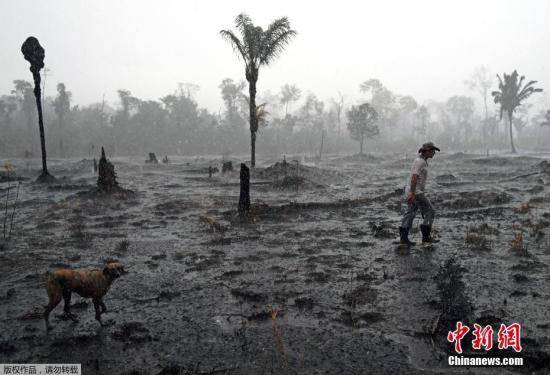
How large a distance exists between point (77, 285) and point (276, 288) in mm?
2515

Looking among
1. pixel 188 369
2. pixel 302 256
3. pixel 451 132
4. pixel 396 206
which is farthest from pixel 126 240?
pixel 451 132

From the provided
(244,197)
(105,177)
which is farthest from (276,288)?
(105,177)

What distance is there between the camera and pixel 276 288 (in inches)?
210

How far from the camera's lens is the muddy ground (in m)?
3.73

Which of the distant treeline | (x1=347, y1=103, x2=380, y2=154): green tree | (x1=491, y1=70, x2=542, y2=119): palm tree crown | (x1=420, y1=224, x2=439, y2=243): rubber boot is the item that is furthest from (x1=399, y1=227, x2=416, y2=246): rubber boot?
(x1=491, y1=70, x2=542, y2=119): palm tree crown

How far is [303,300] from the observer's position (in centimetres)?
488

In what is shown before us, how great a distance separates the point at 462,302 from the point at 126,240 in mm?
6359

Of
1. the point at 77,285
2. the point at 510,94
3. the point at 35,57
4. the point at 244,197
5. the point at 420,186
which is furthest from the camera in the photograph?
the point at 510,94

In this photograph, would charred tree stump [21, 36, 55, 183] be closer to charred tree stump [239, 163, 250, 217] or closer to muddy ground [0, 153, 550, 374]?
muddy ground [0, 153, 550, 374]

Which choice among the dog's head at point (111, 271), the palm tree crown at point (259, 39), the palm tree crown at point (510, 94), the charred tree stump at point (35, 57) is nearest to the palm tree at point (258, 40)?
the palm tree crown at point (259, 39)

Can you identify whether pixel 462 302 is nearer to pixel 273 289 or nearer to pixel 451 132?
pixel 273 289

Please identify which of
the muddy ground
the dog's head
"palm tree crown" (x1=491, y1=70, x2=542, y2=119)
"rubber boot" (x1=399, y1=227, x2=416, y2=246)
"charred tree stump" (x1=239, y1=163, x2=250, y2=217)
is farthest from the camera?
"palm tree crown" (x1=491, y1=70, x2=542, y2=119)

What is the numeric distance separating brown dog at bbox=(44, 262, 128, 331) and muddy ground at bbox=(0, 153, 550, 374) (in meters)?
0.30

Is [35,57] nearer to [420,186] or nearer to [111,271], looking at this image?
[111,271]
